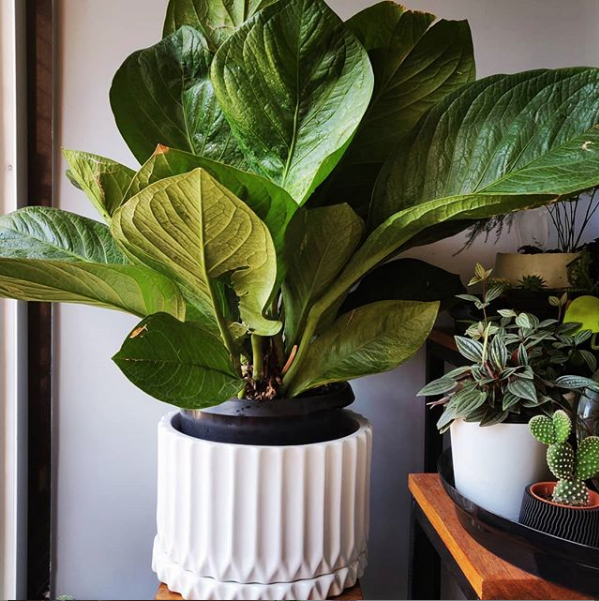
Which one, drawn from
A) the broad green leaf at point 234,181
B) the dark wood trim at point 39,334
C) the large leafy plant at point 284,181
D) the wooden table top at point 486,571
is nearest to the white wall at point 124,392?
the dark wood trim at point 39,334

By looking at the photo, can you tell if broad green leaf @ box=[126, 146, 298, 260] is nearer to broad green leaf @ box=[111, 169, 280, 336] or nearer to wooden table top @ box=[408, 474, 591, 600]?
broad green leaf @ box=[111, 169, 280, 336]

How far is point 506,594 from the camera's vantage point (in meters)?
0.48

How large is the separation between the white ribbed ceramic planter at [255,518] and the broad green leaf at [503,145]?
303mm

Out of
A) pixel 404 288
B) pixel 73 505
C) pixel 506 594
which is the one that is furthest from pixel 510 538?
pixel 73 505

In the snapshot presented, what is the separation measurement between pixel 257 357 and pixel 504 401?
0.29 metres

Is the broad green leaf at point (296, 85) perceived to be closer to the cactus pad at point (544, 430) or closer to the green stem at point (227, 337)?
the green stem at point (227, 337)

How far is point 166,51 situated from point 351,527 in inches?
24.1

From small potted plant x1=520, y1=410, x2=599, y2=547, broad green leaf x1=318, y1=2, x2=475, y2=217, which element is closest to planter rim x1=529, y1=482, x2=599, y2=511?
small potted plant x1=520, y1=410, x2=599, y2=547

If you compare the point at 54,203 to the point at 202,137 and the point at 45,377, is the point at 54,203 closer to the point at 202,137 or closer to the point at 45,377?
the point at 45,377

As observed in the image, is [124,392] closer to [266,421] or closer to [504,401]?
[266,421]

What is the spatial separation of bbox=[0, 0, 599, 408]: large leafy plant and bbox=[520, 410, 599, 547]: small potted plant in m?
0.19

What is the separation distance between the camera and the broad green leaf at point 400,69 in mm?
691

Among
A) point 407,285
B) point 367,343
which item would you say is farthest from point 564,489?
point 407,285

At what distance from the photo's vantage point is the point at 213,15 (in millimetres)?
764
